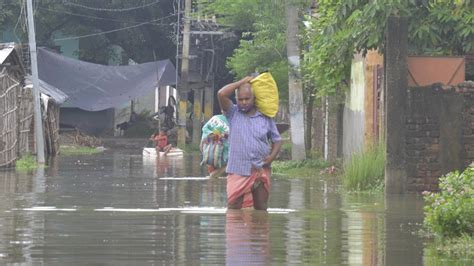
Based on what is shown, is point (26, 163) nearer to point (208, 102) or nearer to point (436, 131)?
point (436, 131)

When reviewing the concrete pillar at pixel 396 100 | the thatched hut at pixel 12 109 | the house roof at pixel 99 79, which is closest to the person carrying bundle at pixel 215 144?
the concrete pillar at pixel 396 100

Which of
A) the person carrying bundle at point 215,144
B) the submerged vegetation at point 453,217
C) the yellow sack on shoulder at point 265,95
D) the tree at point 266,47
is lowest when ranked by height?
the submerged vegetation at point 453,217

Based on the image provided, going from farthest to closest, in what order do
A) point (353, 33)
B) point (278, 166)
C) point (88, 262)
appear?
1. point (278, 166)
2. point (353, 33)
3. point (88, 262)

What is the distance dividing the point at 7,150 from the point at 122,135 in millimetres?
31267

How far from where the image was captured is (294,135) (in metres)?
30.6

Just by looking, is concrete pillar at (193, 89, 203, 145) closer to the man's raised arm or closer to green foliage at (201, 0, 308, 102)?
green foliage at (201, 0, 308, 102)

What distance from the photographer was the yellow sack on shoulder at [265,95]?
45.6ft

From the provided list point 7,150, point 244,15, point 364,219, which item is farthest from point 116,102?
point 364,219

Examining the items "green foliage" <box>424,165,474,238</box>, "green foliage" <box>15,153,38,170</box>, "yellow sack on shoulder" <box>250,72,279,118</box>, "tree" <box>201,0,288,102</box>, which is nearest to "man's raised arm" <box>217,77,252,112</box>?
"yellow sack on shoulder" <box>250,72,279,118</box>

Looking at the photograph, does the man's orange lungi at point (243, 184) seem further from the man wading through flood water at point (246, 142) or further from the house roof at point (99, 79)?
the house roof at point (99, 79)

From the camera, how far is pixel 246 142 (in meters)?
13.9

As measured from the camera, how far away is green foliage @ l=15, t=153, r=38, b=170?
98.5ft

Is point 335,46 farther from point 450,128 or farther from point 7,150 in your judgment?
point 7,150

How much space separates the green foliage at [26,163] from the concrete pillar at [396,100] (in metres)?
13.5
